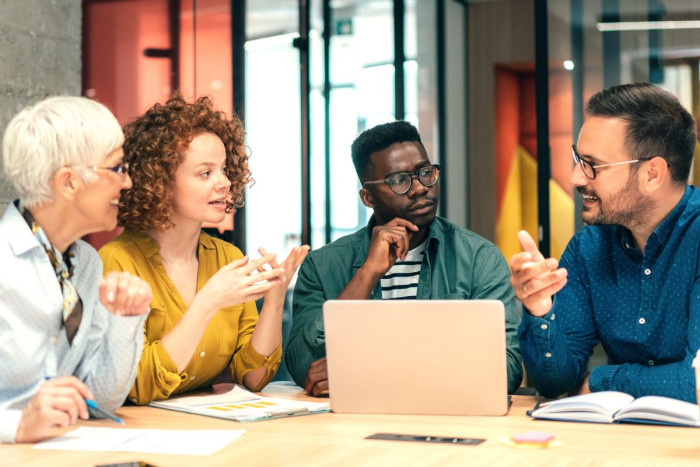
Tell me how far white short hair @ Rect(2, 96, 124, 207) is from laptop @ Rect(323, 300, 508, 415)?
63 cm

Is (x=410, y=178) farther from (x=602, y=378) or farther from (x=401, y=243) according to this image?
(x=602, y=378)

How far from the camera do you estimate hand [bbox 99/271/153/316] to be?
188 cm

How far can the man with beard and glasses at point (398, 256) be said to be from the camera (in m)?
2.61

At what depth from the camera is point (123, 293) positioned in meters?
1.90

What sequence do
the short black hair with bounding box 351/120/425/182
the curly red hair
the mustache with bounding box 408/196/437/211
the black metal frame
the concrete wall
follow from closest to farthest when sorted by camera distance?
the curly red hair → the mustache with bounding box 408/196/437/211 → the short black hair with bounding box 351/120/425/182 → the concrete wall → the black metal frame

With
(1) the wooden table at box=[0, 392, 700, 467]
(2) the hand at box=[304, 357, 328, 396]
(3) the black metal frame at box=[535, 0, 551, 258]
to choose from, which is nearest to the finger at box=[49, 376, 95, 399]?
(1) the wooden table at box=[0, 392, 700, 467]

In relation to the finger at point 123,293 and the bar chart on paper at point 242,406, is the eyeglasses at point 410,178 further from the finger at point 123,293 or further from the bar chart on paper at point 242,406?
the finger at point 123,293

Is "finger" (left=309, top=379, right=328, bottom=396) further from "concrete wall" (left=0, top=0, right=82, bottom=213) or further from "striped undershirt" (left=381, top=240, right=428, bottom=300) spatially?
"concrete wall" (left=0, top=0, right=82, bottom=213)

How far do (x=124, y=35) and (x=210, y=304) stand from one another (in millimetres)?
2468

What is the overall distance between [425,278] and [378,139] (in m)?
0.50

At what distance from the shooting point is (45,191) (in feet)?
6.29

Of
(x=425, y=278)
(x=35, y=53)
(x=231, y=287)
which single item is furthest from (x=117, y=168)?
(x=35, y=53)

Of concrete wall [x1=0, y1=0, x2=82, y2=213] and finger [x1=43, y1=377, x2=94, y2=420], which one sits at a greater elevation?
concrete wall [x1=0, y1=0, x2=82, y2=213]

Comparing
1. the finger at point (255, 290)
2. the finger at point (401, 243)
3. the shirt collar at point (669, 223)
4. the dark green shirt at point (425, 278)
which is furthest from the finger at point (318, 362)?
the shirt collar at point (669, 223)
